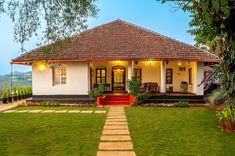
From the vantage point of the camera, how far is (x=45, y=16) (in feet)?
31.1

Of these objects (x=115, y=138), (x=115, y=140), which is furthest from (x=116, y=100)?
(x=115, y=140)

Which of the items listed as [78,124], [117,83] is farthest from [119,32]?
[78,124]

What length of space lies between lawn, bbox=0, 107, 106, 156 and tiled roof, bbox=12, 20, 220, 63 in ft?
25.9

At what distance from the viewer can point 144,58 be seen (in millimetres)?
22203

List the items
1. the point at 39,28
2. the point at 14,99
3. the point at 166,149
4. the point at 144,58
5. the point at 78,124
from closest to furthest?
the point at 166,149 → the point at 39,28 → the point at 78,124 → the point at 144,58 → the point at 14,99

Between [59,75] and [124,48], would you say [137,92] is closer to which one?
[124,48]

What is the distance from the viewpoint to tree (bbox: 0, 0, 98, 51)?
9.40 metres

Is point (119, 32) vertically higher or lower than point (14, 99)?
higher

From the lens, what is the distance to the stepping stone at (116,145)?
8.52 metres

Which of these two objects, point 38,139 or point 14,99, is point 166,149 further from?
point 14,99

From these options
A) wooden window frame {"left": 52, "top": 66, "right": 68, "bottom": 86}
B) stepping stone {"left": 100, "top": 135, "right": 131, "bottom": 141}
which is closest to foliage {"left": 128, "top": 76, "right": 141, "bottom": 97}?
wooden window frame {"left": 52, "top": 66, "right": 68, "bottom": 86}

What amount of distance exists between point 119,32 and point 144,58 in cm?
520

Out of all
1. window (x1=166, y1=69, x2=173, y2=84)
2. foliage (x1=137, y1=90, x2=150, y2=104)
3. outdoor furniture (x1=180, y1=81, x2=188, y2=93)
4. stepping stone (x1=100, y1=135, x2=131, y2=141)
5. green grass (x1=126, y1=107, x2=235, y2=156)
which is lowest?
green grass (x1=126, y1=107, x2=235, y2=156)

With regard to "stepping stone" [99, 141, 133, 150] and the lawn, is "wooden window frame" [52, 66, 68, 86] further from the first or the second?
"stepping stone" [99, 141, 133, 150]
